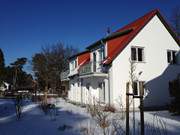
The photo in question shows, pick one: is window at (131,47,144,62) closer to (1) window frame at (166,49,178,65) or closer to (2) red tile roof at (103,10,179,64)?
(2) red tile roof at (103,10,179,64)

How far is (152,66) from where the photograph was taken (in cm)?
2527

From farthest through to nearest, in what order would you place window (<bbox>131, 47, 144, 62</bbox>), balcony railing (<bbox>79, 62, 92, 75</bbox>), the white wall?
balcony railing (<bbox>79, 62, 92, 75</bbox>), window (<bbox>131, 47, 144, 62</bbox>), the white wall

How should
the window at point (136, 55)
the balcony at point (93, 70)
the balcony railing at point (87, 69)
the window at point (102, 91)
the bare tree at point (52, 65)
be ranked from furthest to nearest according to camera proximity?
1. the bare tree at point (52, 65)
2. the balcony railing at point (87, 69)
3. the window at point (102, 91)
4. the balcony at point (93, 70)
5. the window at point (136, 55)

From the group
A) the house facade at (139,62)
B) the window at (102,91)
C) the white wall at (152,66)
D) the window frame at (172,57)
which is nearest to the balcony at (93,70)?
the house facade at (139,62)

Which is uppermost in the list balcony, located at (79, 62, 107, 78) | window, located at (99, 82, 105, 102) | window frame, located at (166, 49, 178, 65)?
window frame, located at (166, 49, 178, 65)

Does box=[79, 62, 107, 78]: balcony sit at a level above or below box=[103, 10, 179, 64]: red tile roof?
below

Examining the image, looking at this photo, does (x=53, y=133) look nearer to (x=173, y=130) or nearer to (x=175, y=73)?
(x=173, y=130)

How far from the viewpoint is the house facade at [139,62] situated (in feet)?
78.0

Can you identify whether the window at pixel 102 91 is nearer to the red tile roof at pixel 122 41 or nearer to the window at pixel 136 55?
the red tile roof at pixel 122 41

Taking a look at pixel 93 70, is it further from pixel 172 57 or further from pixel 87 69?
pixel 172 57

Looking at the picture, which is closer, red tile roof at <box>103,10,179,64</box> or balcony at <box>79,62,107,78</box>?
red tile roof at <box>103,10,179,64</box>

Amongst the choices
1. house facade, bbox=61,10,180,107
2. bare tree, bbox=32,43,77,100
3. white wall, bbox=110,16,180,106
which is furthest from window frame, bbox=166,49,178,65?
bare tree, bbox=32,43,77,100

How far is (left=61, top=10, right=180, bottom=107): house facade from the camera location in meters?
23.8

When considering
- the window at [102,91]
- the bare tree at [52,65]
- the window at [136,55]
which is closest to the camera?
the window at [136,55]
